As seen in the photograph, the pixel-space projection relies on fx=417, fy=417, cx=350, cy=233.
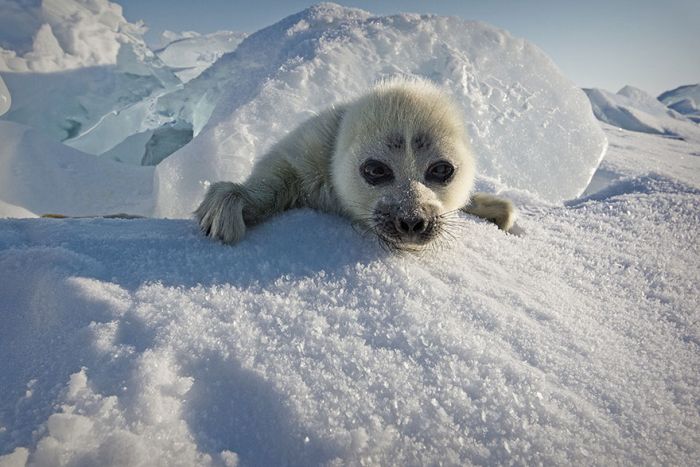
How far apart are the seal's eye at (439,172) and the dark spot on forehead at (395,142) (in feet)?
0.46

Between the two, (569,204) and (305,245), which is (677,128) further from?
(305,245)

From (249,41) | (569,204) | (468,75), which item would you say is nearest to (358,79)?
(468,75)

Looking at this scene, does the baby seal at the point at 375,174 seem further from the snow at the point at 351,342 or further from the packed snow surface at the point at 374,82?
the packed snow surface at the point at 374,82

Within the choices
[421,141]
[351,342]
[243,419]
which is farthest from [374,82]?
[243,419]

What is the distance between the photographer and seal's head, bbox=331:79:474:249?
1404mm

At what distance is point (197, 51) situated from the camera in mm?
11828

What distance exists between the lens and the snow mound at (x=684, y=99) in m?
18.1

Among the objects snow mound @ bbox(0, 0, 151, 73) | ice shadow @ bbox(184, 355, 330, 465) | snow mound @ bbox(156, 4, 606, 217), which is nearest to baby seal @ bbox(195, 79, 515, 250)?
ice shadow @ bbox(184, 355, 330, 465)

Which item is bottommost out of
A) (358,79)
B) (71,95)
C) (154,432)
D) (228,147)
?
(71,95)

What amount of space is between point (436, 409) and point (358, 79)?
3439 millimetres

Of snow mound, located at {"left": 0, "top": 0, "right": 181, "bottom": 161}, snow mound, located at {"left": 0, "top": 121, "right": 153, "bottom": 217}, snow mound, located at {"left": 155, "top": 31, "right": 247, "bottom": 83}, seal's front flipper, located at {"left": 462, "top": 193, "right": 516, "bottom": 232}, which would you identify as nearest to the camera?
seal's front flipper, located at {"left": 462, "top": 193, "right": 516, "bottom": 232}

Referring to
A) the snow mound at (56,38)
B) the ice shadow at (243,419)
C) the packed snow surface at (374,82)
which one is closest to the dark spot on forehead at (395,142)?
the ice shadow at (243,419)

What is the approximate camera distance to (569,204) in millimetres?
2633

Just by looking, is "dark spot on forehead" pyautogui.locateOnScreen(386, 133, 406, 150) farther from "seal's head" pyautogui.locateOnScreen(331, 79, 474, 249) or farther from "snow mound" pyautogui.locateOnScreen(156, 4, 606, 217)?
"snow mound" pyautogui.locateOnScreen(156, 4, 606, 217)
